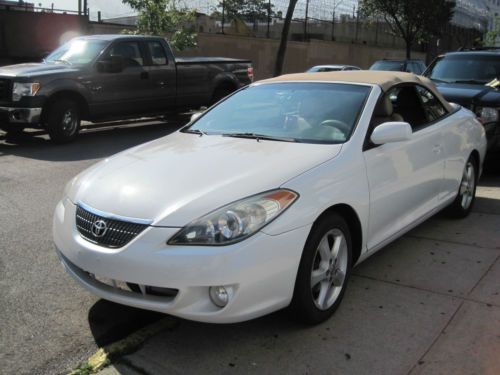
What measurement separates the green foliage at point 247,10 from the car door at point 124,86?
16.3m

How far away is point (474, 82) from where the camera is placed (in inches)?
349

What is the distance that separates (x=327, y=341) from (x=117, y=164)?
1821 mm

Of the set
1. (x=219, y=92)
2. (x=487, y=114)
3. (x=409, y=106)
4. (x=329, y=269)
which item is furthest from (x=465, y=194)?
(x=219, y=92)

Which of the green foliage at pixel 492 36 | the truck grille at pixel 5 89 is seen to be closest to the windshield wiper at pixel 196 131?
the truck grille at pixel 5 89

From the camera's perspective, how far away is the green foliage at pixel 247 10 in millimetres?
27094

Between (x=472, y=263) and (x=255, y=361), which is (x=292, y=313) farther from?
(x=472, y=263)

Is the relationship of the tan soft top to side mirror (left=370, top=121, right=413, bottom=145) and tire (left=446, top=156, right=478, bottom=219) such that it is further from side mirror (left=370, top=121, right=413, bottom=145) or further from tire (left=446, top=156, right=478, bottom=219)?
tire (left=446, top=156, right=478, bottom=219)

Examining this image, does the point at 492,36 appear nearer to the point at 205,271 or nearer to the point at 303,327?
the point at 303,327

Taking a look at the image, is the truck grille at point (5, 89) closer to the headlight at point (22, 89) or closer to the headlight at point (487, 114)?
the headlight at point (22, 89)

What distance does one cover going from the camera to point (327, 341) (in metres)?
3.40

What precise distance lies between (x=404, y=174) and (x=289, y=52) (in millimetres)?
26233

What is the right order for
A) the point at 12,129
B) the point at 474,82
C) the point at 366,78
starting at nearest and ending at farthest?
the point at 366,78 < the point at 474,82 < the point at 12,129

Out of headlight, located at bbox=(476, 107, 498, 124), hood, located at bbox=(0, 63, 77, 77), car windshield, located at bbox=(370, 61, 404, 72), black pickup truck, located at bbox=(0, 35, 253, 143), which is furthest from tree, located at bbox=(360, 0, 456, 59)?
headlight, located at bbox=(476, 107, 498, 124)

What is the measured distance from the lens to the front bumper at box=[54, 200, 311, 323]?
2.99m
